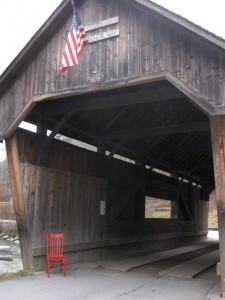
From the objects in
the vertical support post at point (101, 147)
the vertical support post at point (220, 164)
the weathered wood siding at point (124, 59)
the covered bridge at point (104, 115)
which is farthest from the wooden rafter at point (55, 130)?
the vertical support post at point (220, 164)

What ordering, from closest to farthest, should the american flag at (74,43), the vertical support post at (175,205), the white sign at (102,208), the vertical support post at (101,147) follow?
1. the american flag at (74,43)
2. the white sign at (102,208)
3. the vertical support post at (101,147)
4. the vertical support post at (175,205)

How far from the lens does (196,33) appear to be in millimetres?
6094

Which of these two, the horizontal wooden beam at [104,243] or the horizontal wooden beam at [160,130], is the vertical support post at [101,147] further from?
the horizontal wooden beam at [104,243]

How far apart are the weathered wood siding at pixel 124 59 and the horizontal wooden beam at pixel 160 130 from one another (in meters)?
3.10

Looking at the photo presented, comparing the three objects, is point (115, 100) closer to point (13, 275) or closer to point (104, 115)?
point (104, 115)

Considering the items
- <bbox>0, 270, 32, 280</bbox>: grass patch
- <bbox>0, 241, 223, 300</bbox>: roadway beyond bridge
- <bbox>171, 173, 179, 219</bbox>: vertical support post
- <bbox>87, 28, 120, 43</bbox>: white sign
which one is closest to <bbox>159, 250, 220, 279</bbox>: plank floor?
<bbox>0, 241, 223, 300</bbox>: roadway beyond bridge

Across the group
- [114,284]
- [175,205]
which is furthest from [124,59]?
[175,205]

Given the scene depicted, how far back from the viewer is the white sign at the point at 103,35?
7.05 metres

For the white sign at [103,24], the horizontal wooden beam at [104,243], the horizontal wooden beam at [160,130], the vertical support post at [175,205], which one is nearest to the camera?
the white sign at [103,24]

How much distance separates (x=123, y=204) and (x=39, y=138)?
4.11 meters

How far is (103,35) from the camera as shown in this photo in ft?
23.4

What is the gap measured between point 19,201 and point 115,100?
9.54 ft

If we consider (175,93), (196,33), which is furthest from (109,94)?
(196,33)

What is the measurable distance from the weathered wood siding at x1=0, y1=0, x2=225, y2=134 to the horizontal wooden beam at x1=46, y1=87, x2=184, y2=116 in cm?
102
